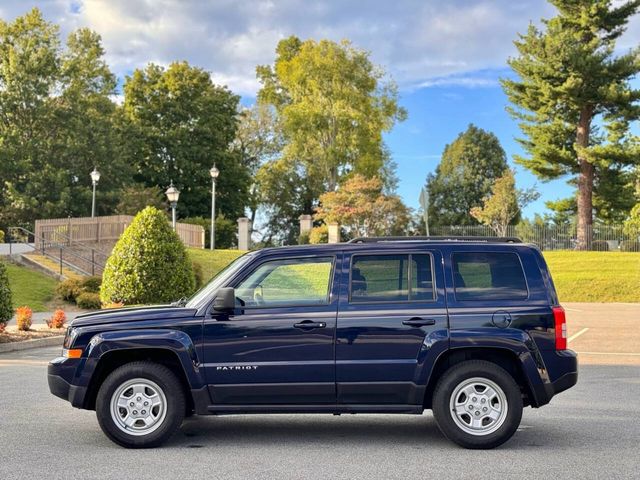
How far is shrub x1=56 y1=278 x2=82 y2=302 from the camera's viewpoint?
27.2 metres

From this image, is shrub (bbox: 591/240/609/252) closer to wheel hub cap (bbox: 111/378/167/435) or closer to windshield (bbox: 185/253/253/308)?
windshield (bbox: 185/253/253/308)

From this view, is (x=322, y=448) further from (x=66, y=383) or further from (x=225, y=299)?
(x=66, y=383)

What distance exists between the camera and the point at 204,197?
58469 millimetres

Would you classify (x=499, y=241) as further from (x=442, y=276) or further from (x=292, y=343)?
(x=292, y=343)

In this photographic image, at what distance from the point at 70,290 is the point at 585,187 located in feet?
106

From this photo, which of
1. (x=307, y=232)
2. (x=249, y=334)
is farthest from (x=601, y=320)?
(x=307, y=232)

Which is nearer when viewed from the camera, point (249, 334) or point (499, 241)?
point (249, 334)

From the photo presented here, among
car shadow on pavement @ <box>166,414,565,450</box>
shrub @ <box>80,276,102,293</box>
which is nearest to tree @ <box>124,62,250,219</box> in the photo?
shrub @ <box>80,276,102,293</box>

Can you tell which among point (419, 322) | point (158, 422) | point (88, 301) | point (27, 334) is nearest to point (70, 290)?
point (88, 301)

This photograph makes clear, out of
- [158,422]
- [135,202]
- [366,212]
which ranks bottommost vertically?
[158,422]

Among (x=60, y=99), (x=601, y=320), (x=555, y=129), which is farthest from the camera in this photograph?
(x=60, y=99)

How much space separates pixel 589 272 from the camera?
117ft

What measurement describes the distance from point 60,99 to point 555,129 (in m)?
32.9

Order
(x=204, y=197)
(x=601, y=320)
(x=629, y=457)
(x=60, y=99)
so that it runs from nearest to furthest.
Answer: (x=629, y=457) < (x=601, y=320) < (x=60, y=99) < (x=204, y=197)
